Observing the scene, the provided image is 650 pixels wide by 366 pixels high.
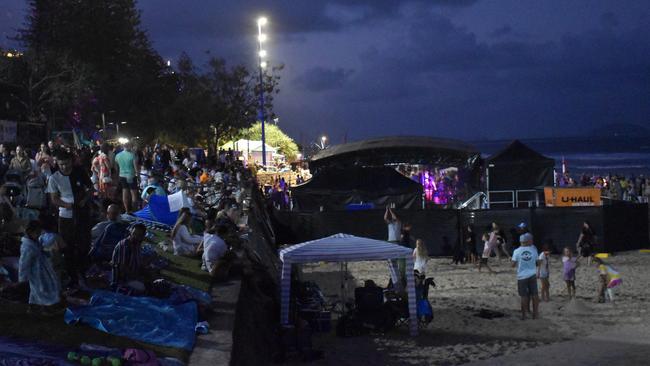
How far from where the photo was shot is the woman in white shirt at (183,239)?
17.0m

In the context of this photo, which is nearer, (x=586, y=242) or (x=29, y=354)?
(x=29, y=354)

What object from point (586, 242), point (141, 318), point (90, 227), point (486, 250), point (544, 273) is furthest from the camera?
point (586, 242)

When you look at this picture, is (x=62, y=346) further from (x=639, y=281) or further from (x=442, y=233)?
(x=442, y=233)

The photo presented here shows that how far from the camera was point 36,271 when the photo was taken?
32.9 feet

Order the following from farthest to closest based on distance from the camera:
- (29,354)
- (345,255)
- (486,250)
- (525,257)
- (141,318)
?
(486,250), (525,257), (345,255), (141,318), (29,354)

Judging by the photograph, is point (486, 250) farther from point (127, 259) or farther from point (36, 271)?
point (36, 271)

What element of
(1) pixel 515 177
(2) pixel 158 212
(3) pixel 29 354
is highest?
(1) pixel 515 177

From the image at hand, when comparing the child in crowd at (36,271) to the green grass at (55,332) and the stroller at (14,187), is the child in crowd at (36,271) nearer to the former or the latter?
the green grass at (55,332)

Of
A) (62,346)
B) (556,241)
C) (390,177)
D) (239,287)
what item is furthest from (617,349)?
(390,177)

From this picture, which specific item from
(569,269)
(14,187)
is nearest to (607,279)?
(569,269)

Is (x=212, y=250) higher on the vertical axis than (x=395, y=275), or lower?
higher

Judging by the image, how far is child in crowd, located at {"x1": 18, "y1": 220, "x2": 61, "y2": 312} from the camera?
10016 mm

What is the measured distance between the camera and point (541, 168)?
105 feet

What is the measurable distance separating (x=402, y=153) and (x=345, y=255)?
1997 cm
